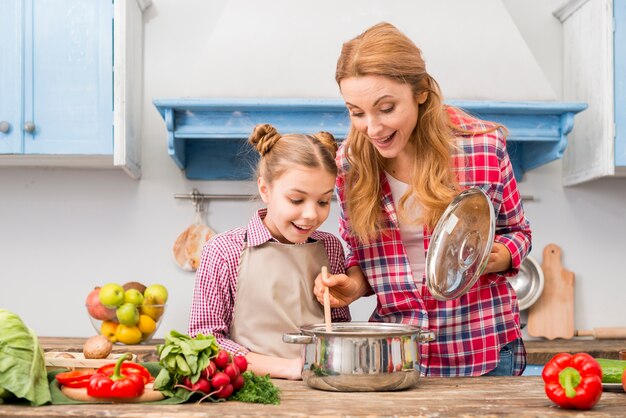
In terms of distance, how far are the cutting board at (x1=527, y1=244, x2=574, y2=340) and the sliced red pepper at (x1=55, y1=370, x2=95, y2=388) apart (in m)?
2.36

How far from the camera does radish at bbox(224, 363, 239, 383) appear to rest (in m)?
1.41

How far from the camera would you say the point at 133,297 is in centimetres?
295

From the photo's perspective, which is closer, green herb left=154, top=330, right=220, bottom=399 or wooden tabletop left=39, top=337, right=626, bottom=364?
green herb left=154, top=330, right=220, bottom=399

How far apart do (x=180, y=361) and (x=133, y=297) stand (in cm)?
162

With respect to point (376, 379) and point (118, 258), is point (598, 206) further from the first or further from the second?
point (376, 379)

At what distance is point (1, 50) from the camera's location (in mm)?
3066

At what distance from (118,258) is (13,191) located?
1.81 ft

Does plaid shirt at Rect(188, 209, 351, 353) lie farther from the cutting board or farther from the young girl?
the cutting board

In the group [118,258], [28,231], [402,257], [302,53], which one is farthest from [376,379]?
[28,231]

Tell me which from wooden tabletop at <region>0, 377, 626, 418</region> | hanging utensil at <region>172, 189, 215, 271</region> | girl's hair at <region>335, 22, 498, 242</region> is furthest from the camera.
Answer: hanging utensil at <region>172, 189, 215, 271</region>

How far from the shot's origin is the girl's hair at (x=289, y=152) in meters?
1.82

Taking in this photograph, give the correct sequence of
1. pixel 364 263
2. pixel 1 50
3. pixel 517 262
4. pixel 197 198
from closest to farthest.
Result: pixel 517 262
pixel 364 263
pixel 1 50
pixel 197 198

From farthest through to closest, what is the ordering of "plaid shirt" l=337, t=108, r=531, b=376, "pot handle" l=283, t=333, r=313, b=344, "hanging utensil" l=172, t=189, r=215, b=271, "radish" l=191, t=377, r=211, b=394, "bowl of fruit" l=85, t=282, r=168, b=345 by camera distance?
"hanging utensil" l=172, t=189, r=215, b=271 < "bowl of fruit" l=85, t=282, r=168, b=345 < "plaid shirt" l=337, t=108, r=531, b=376 < "pot handle" l=283, t=333, r=313, b=344 < "radish" l=191, t=377, r=211, b=394

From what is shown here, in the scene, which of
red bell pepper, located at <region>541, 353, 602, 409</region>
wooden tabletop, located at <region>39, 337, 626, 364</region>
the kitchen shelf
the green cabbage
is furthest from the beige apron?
the kitchen shelf
